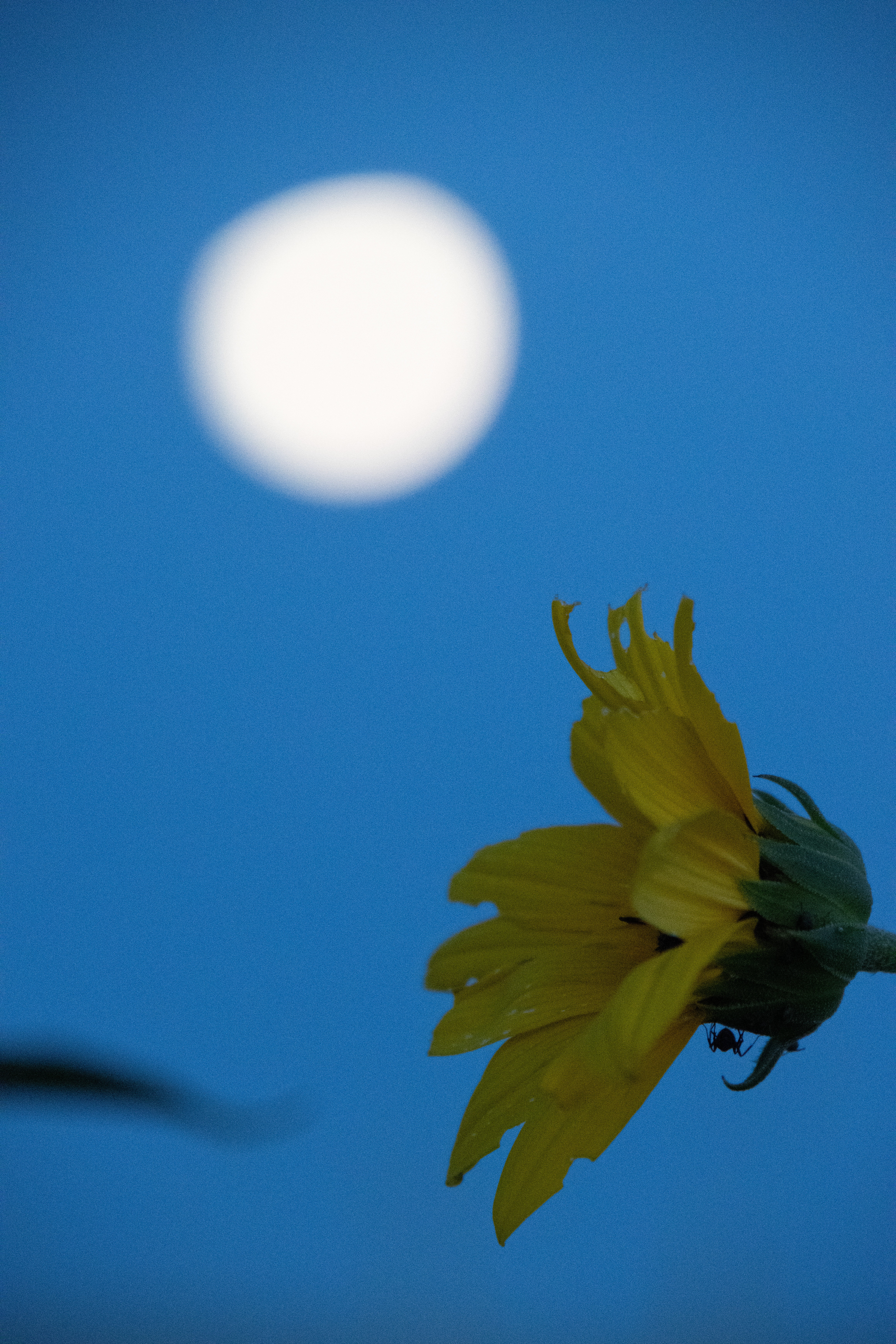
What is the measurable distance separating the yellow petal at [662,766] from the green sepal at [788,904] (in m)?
0.02

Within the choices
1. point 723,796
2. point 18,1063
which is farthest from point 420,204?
point 18,1063

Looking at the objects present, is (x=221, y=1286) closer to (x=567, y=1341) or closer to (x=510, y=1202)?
(x=567, y=1341)

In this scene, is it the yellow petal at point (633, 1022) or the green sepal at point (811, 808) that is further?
the green sepal at point (811, 808)

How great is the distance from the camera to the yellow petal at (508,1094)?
0.73 ft

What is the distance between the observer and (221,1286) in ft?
4.02

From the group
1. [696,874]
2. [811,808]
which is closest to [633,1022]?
[696,874]

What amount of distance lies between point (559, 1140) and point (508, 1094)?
0.06ft

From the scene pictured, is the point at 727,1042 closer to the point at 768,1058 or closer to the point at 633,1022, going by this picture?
the point at 768,1058

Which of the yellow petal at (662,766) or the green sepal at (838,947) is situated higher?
the yellow petal at (662,766)

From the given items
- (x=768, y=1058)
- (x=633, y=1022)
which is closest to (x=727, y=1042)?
(x=768, y=1058)

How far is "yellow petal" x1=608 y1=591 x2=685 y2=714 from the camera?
23 centimetres

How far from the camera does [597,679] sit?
0.23 meters

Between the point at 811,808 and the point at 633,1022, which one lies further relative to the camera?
the point at 811,808

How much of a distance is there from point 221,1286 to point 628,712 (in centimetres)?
134
